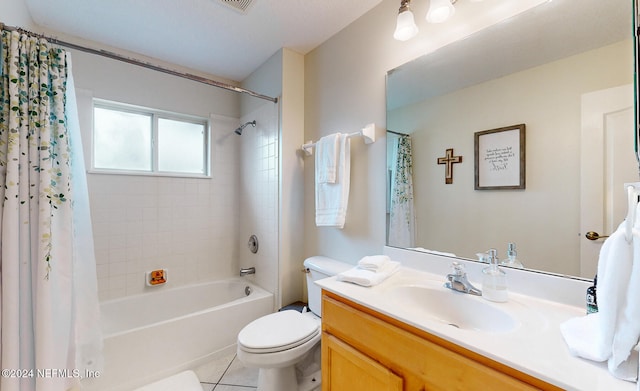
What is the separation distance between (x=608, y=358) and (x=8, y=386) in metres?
1.89

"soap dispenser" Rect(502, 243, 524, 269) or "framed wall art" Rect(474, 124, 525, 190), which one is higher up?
"framed wall art" Rect(474, 124, 525, 190)

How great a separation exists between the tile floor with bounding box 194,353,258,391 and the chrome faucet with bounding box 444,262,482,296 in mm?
1376

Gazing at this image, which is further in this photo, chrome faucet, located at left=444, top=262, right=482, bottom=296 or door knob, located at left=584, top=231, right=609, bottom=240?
chrome faucet, located at left=444, top=262, right=482, bottom=296

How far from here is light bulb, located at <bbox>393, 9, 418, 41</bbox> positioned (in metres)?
1.25

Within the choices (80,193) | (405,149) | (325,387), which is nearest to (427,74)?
(405,149)

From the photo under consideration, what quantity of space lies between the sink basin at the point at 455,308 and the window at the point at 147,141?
223 centimetres

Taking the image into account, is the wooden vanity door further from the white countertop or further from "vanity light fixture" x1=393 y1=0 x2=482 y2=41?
"vanity light fixture" x1=393 y1=0 x2=482 y2=41

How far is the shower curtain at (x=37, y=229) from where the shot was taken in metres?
0.99

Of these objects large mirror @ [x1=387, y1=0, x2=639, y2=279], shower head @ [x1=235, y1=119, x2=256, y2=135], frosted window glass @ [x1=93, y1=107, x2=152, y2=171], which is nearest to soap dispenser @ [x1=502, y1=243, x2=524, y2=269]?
large mirror @ [x1=387, y1=0, x2=639, y2=279]

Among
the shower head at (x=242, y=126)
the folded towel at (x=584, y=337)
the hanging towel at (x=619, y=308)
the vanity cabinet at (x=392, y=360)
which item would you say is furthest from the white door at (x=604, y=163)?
the shower head at (x=242, y=126)

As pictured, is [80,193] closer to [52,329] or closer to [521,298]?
[52,329]

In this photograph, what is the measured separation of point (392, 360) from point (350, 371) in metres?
0.22

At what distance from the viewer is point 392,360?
0.86m

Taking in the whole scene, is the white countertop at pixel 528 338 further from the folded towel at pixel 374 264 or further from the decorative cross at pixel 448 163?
the decorative cross at pixel 448 163
